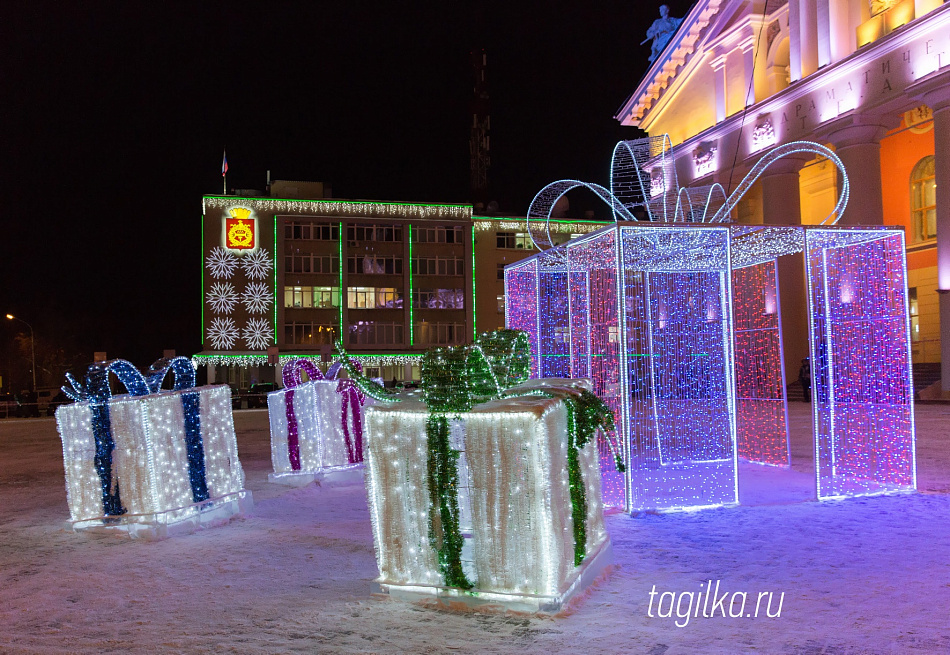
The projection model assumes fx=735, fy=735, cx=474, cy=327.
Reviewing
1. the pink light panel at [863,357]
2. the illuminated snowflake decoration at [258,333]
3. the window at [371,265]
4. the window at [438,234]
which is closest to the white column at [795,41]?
the pink light panel at [863,357]

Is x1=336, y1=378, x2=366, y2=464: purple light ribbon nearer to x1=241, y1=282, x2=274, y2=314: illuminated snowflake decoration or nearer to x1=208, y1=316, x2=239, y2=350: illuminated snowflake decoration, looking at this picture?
x1=208, y1=316, x2=239, y2=350: illuminated snowflake decoration

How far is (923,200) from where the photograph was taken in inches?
1007

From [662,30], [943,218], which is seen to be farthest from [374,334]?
[943,218]

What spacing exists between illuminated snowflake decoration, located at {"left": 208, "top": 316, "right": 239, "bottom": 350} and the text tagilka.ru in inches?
1644

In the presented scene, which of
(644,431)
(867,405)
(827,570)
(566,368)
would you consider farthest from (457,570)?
(644,431)

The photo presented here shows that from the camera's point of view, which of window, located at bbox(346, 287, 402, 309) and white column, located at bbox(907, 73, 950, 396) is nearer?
white column, located at bbox(907, 73, 950, 396)

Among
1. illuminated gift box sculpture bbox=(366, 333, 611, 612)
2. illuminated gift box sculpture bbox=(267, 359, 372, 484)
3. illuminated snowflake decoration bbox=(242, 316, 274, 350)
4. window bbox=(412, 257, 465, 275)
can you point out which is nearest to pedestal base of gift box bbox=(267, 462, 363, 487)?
illuminated gift box sculpture bbox=(267, 359, 372, 484)

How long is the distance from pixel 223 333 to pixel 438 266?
13848 millimetres

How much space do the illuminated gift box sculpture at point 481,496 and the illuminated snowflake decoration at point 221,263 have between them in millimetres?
41439

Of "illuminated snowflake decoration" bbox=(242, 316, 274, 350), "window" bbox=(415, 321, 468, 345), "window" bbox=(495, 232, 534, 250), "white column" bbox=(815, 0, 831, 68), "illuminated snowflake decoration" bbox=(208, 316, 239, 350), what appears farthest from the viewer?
"window" bbox=(495, 232, 534, 250)

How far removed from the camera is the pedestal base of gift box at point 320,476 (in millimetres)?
10156

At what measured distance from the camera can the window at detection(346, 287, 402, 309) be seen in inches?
1826

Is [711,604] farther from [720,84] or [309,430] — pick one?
[720,84]

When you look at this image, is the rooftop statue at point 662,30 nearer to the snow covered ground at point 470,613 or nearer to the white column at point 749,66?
the white column at point 749,66
